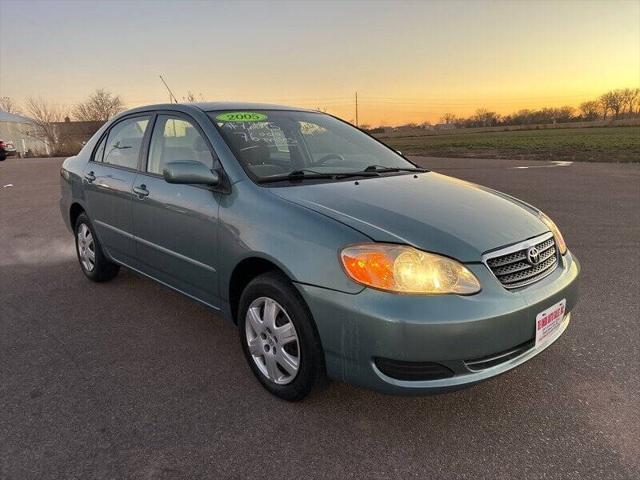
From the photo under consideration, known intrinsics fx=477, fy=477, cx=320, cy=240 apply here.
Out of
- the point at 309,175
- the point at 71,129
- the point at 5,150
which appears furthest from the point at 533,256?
the point at 71,129

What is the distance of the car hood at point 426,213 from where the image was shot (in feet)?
7.41

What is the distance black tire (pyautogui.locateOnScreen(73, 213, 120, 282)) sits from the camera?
4352mm

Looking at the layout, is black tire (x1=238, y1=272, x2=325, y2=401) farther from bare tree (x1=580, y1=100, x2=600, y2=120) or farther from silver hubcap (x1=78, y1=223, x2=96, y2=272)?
bare tree (x1=580, y1=100, x2=600, y2=120)

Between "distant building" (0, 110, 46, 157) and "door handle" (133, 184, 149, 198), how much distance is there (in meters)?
53.3

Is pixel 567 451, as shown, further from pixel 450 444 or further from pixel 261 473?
pixel 261 473

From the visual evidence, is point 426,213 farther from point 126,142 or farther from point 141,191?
point 126,142

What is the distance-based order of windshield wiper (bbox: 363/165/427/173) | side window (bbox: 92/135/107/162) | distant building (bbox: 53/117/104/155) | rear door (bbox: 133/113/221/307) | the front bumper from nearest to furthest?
the front bumper → rear door (bbox: 133/113/221/307) → windshield wiper (bbox: 363/165/427/173) → side window (bbox: 92/135/107/162) → distant building (bbox: 53/117/104/155)

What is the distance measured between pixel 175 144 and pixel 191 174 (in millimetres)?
744

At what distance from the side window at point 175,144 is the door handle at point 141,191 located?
0.43 ft

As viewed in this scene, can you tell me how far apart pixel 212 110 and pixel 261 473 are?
7.69ft

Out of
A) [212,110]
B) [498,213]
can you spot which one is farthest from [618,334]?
[212,110]

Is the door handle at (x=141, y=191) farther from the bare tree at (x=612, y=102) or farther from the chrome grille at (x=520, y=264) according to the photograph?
the bare tree at (x=612, y=102)

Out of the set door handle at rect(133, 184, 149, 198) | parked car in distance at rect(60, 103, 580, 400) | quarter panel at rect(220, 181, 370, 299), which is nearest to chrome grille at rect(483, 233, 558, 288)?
parked car in distance at rect(60, 103, 580, 400)

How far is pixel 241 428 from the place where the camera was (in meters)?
2.39
